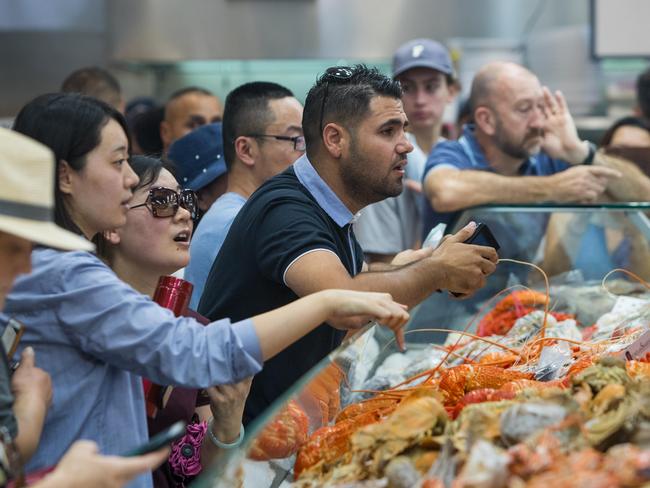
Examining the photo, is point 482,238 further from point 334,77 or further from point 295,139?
point 295,139

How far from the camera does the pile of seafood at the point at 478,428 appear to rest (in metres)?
1.73

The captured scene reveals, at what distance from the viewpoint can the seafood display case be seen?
179 cm

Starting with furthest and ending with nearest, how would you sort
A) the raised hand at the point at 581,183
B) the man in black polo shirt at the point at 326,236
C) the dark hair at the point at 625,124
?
1. the dark hair at the point at 625,124
2. the raised hand at the point at 581,183
3. the man in black polo shirt at the point at 326,236

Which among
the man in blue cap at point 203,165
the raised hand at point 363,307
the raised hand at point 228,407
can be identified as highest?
the raised hand at point 363,307

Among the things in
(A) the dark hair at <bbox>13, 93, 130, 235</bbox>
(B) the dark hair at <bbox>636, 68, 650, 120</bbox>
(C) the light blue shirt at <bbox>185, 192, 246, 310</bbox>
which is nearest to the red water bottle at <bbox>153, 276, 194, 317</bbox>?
(A) the dark hair at <bbox>13, 93, 130, 235</bbox>

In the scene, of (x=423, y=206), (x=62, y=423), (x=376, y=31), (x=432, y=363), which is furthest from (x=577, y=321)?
(x=376, y=31)

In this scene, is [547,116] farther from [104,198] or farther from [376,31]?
[376,31]

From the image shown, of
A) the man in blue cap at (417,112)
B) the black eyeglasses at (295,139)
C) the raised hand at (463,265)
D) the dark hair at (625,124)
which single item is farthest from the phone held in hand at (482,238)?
the dark hair at (625,124)

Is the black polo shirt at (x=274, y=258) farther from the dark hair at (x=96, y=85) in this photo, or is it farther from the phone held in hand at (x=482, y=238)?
the dark hair at (x=96, y=85)

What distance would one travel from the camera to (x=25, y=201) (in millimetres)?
1730

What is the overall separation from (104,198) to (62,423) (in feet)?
1.51

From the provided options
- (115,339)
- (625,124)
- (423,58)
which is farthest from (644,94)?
(115,339)

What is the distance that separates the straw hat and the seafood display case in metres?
0.47

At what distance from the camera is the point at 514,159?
15.0 feet
